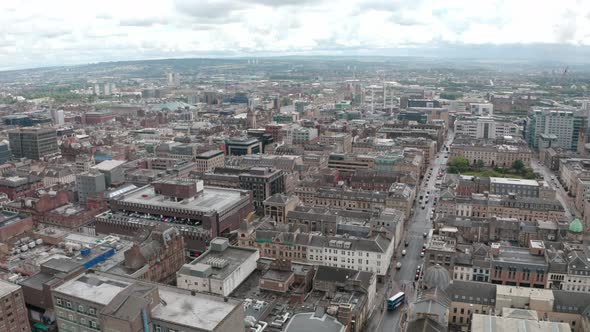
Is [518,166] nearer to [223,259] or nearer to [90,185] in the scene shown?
[223,259]

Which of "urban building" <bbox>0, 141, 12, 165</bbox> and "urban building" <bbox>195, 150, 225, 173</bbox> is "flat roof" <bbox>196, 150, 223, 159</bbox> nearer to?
"urban building" <bbox>195, 150, 225, 173</bbox>

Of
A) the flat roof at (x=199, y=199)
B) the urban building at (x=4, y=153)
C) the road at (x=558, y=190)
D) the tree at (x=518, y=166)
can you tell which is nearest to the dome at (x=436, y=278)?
the flat roof at (x=199, y=199)

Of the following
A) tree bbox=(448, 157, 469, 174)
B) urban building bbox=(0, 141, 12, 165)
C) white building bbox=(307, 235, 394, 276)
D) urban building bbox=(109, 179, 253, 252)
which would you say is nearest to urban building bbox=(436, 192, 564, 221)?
white building bbox=(307, 235, 394, 276)

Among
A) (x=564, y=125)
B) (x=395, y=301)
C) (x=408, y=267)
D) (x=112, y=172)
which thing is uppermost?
(x=564, y=125)

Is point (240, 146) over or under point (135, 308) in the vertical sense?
under

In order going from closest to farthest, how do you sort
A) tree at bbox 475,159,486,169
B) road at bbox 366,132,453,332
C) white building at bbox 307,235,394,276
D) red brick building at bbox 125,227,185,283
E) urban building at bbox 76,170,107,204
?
1. road at bbox 366,132,453,332
2. red brick building at bbox 125,227,185,283
3. white building at bbox 307,235,394,276
4. urban building at bbox 76,170,107,204
5. tree at bbox 475,159,486,169

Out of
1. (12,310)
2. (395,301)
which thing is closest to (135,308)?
(12,310)

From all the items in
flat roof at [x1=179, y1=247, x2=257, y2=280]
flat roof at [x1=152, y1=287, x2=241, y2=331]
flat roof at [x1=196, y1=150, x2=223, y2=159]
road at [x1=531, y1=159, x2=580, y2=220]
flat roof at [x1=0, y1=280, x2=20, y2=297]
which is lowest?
road at [x1=531, y1=159, x2=580, y2=220]
